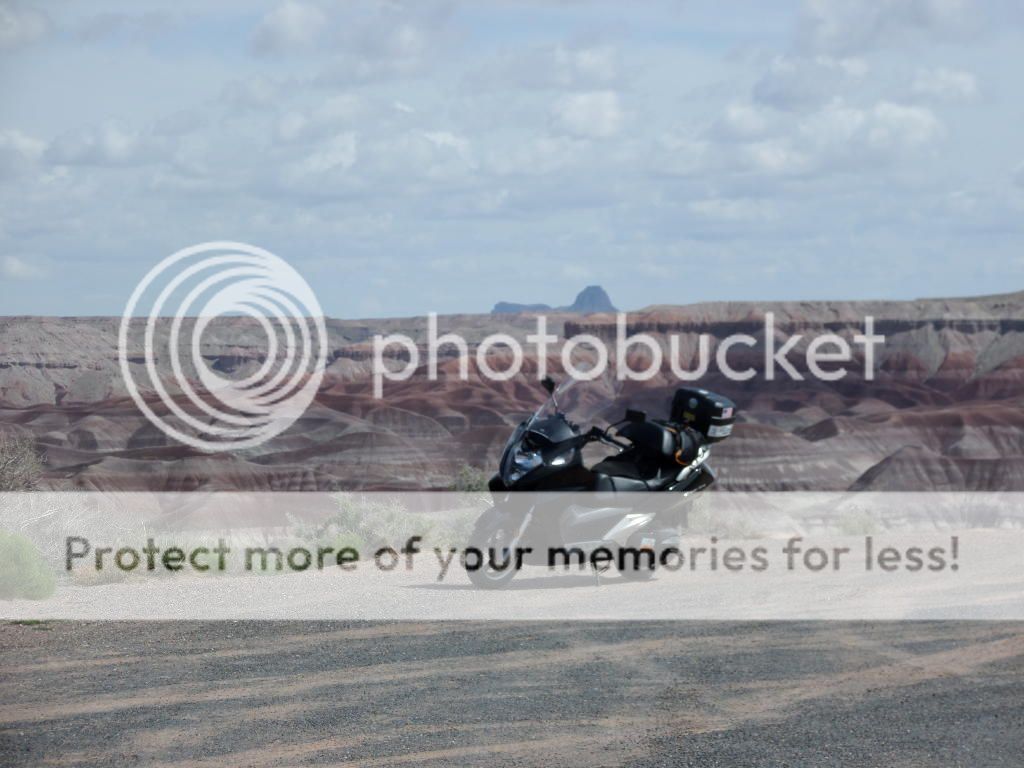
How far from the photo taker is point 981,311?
130m

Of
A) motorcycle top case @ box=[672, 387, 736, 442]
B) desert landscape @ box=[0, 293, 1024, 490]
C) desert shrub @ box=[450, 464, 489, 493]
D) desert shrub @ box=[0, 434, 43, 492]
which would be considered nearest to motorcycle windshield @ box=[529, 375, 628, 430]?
motorcycle top case @ box=[672, 387, 736, 442]

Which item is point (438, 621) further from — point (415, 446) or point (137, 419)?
point (137, 419)

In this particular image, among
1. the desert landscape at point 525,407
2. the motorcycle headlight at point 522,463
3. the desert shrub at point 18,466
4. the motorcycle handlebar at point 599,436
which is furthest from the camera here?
the desert landscape at point 525,407

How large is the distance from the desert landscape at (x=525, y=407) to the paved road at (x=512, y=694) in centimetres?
4084

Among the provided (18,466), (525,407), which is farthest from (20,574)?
(525,407)

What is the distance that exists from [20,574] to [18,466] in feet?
34.3

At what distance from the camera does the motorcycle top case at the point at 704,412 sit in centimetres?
1367

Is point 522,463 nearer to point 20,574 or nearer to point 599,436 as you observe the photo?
point 599,436

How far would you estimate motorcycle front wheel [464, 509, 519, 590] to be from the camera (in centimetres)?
1280

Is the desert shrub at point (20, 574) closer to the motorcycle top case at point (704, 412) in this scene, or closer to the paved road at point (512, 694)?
the paved road at point (512, 694)

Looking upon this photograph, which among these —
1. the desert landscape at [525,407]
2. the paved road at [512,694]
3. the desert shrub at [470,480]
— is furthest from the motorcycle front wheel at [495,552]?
the desert landscape at [525,407]

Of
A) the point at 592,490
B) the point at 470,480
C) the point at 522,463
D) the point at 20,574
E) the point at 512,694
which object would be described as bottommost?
the point at 470,480

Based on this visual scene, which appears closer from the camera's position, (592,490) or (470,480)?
(592,490)

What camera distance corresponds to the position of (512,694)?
8695 mm
